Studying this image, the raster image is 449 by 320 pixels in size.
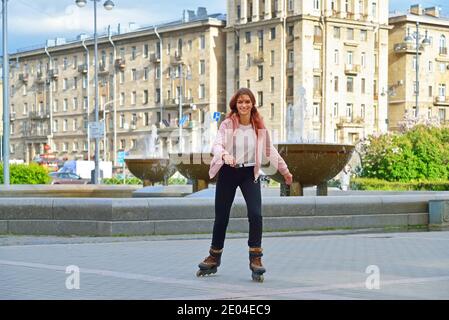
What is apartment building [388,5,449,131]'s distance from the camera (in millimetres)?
86500

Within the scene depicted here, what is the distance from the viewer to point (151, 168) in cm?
2548

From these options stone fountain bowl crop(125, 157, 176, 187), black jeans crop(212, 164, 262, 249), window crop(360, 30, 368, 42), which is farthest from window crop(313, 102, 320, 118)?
black jeans crop(212, 164, 262, 249)

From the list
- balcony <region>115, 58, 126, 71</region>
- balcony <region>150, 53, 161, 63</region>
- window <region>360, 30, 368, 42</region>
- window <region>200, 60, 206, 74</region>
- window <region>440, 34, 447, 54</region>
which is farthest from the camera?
balcony <region>115, 58, 126, 71</region>

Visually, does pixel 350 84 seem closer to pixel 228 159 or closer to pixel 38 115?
pixel 38 115

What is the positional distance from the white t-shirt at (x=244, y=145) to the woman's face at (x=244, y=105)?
13 centimetres

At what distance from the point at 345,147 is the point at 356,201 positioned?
102 inches

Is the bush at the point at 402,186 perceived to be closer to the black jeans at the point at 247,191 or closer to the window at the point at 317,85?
the black jeans at the point at 247,191

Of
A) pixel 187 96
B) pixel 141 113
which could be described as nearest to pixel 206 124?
pixel 187 96

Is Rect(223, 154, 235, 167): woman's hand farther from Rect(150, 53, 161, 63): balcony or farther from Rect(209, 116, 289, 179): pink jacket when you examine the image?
Rect(150, 53, 161, 63): balcony

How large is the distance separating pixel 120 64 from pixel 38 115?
16475mm

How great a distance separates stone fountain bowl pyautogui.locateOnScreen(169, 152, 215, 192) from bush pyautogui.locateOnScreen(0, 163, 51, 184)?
13.2m

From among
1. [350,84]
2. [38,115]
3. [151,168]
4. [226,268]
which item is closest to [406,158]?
[151,168]
